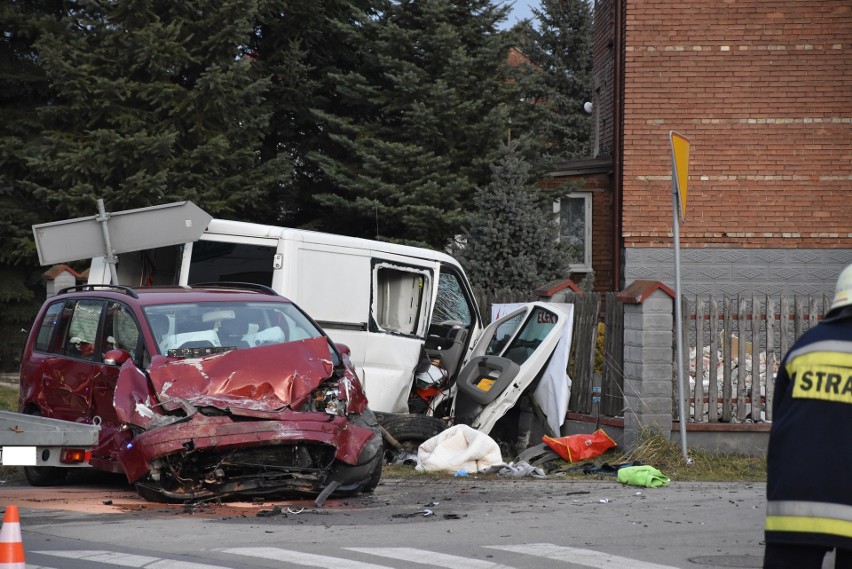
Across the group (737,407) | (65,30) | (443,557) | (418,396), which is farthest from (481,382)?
(65,30)

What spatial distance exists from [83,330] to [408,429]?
11.1ft

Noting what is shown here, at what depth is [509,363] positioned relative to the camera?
12.9 meters

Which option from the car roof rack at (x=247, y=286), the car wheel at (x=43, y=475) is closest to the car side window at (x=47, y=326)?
the car wheel at (x=43, y=475)

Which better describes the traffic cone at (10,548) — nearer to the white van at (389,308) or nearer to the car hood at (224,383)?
the car hood at (224,383)

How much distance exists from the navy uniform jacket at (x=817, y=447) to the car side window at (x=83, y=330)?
7.49 meters

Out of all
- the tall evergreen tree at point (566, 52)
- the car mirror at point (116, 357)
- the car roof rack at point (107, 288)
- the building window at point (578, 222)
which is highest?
the tall evergreen tree at point (566, 52)

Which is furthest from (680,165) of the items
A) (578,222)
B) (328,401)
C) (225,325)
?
(578,222)

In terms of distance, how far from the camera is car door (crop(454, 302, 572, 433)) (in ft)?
41.9

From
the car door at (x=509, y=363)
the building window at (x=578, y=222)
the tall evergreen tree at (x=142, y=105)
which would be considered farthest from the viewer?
the building window at (x=578, y=222)

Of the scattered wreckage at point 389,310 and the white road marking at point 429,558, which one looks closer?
the white road marking at point 429,558

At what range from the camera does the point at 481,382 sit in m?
13.0

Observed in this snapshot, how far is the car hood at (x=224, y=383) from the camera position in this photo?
345 inches

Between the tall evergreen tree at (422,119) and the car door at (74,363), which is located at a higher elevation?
the tall evergreen tree at (422,119)

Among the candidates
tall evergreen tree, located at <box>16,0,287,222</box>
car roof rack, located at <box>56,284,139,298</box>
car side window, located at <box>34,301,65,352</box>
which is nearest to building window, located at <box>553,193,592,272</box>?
tall evergreen tree, located at <box>16,0,287,222</box>
